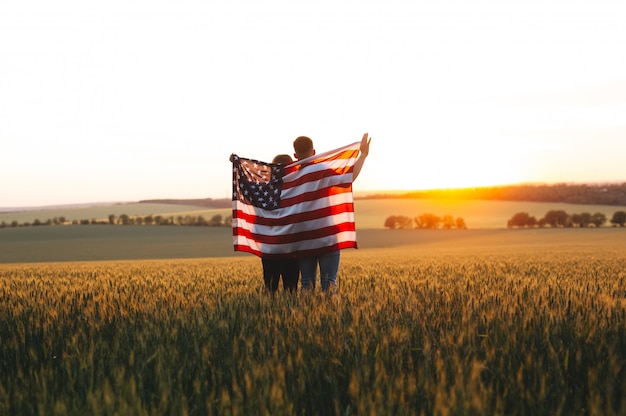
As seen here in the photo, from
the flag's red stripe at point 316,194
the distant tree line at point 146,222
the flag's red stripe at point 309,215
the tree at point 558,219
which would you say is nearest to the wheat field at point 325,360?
the flag's red stripe at point 309,215

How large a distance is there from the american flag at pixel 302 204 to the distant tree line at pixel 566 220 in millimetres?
49822

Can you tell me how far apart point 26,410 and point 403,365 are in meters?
2.21

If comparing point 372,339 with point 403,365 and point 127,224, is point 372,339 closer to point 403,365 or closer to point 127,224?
point 403,365

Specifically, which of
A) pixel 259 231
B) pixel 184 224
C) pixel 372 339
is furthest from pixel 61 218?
pixel 372 339

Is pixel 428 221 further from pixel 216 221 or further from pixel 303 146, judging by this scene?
pixel 303 146

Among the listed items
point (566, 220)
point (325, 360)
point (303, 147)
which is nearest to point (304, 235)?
point (303, 147)

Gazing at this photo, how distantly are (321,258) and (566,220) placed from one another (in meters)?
51.8

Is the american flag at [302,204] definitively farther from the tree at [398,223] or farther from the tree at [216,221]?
the tree at [216,221]

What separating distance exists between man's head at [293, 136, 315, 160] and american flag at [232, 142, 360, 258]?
7 centimetres

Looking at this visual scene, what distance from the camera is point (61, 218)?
6600 cm

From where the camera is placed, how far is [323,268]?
8164 mm

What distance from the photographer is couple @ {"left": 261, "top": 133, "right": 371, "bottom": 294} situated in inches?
319

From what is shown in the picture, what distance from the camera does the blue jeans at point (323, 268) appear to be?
8.02 metres

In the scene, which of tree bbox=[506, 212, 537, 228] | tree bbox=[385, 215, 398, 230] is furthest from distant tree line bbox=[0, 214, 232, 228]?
tree bbox=[506, 212, 537, 228]
